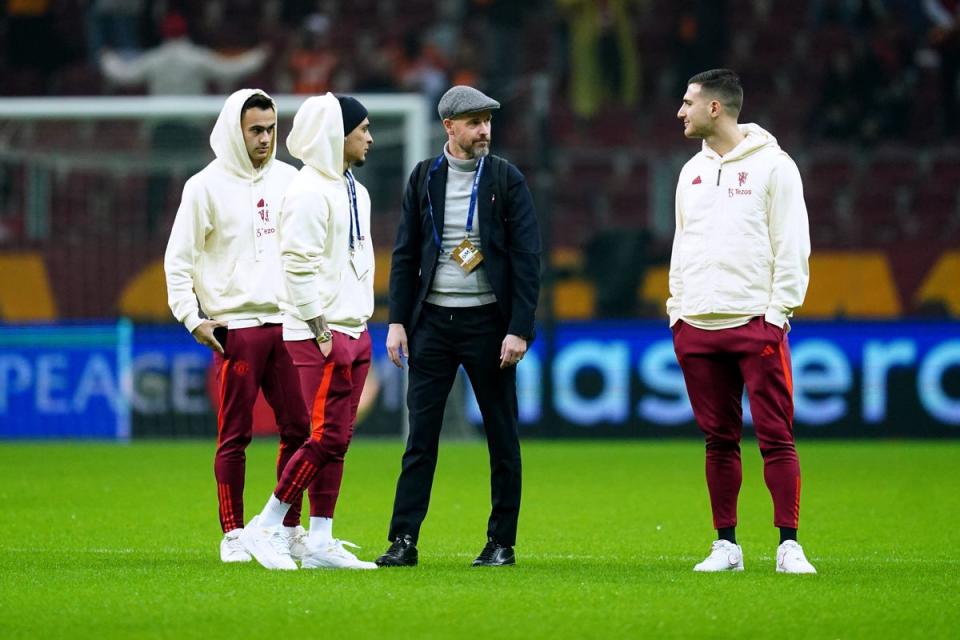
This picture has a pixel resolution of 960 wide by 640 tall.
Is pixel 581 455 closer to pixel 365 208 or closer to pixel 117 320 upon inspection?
pixel 117 320

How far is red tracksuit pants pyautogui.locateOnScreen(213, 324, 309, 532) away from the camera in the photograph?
761 cm


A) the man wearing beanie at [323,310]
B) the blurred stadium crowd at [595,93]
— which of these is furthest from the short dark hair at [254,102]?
the blurred stadium crowd at [595,93]

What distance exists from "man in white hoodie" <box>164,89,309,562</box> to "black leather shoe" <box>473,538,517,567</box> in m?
0.87

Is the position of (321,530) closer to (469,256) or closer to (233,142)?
(469,256)

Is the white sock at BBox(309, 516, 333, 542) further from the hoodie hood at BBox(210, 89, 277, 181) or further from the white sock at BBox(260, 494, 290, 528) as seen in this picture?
the hoodie hood at BBox(210, 89, 277, 181)

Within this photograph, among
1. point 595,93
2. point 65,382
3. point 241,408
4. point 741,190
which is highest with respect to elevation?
point 595,93

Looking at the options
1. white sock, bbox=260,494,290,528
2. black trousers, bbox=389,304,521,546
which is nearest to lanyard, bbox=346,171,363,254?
black trousers, bbox=389,304,521,546

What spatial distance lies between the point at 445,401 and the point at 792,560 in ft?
5.42

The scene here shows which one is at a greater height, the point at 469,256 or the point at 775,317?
the point at 469,256

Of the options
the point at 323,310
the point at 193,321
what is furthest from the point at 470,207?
the point at 193,321

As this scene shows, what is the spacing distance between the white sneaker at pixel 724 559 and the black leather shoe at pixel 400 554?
1.25 meters

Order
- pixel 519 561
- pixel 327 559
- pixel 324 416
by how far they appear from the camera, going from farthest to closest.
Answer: pixel 519 561, pixel 327 559, pixel 324 416

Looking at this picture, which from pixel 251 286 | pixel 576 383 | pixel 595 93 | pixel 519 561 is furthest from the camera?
pixel 595 93

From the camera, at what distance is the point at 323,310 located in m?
7.34
